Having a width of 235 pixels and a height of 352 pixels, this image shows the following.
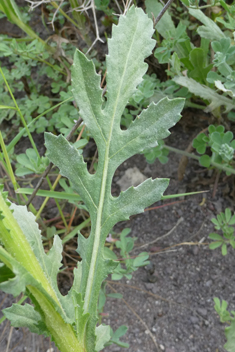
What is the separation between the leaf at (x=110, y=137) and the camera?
0.76 meters

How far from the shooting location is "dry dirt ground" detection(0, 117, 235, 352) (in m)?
1.31

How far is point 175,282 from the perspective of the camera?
4.67 ft

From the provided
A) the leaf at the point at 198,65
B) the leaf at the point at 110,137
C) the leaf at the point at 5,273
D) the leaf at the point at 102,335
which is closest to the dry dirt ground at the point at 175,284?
the leaf at the point at 198,65

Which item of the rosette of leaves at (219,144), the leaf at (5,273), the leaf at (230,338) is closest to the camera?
the leaf at (5,273)

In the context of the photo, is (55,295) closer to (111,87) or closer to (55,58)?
(111,87)

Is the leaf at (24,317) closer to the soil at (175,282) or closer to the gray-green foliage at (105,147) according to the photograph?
the gray-green foliage at (105,147)

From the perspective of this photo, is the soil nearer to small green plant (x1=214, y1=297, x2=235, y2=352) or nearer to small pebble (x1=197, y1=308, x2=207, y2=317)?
small pebble (x1=197, y1=308, x2=207, y2=317)

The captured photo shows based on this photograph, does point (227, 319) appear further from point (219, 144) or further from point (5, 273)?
point (5, 273)

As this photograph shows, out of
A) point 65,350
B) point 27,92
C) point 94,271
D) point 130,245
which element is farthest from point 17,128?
point 65,350

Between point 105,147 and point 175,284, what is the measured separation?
833 mm

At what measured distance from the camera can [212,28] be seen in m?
1.30

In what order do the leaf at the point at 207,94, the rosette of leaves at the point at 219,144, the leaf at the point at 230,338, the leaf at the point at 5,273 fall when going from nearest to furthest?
the leaf at the point at 5,273
the leaf at the point at 230,338
the rosette of leaves at the point at 219,144
the leaf at the point at 207,94

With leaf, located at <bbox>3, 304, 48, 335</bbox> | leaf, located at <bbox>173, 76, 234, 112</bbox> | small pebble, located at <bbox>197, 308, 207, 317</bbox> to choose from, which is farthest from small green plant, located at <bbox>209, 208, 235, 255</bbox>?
leaf, located at <bbox>3, 304, 48, 335</bbox>

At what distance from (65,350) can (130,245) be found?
25.8 inches
